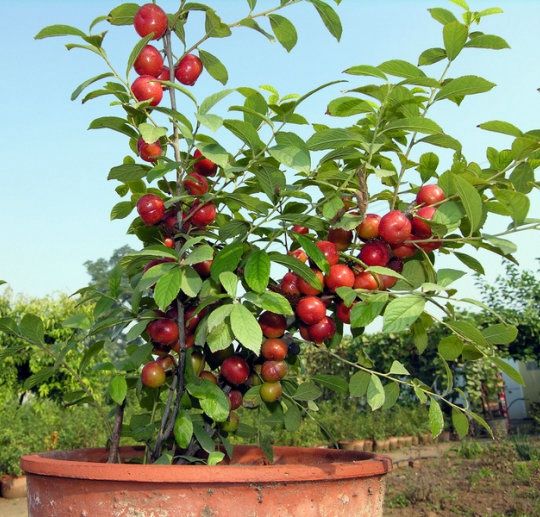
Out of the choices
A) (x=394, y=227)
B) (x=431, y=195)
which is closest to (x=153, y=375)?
(x=394, y=227)

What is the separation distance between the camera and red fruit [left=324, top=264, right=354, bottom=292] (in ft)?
4.56

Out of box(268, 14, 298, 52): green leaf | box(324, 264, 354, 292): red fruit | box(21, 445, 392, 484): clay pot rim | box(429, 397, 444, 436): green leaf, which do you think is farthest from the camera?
box(268, 14, 298, 52): green leaf

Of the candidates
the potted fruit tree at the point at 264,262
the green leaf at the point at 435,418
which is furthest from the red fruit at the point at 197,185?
the green leaf at the point at 435,418

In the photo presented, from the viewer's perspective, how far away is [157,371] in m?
1.47

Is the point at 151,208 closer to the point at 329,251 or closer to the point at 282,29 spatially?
the point at 329,251

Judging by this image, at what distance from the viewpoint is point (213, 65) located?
1661mm

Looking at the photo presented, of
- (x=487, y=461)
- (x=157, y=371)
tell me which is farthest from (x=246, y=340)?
(x=487, y=461)

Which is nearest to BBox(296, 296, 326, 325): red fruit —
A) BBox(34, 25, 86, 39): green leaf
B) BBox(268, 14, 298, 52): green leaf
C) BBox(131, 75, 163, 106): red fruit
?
BBox(131, 75, 163, 106): red fruit

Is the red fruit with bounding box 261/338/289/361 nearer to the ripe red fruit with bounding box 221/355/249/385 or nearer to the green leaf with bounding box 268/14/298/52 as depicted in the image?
the ripe red fruit with bounding box 221/355/249/385

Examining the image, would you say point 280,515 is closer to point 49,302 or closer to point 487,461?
point 487,461

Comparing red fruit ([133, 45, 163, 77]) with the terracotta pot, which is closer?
the terracotta pot

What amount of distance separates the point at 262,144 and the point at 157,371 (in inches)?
22.6

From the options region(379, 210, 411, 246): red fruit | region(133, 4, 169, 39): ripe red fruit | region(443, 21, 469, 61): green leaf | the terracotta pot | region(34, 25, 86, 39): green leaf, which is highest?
region(133, 4, 169, 39): ripe red fruit

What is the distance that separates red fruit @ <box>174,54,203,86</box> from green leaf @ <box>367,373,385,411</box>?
0.87 metres
